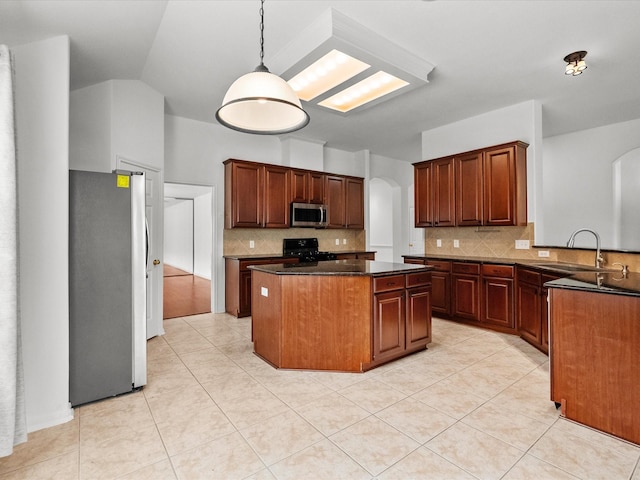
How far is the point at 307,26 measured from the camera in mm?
2760

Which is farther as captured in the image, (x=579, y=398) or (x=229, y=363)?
(x=229, y=363)

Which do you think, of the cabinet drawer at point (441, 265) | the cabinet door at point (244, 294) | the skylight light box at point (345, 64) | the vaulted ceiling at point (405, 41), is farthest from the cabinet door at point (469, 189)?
the cabinet door at point (244, 294)

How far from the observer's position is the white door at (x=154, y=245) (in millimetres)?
3926

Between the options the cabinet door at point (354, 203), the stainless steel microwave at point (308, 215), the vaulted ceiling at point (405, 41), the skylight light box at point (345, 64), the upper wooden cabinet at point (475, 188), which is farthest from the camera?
Answer: the cabinet door at point (354, 203)

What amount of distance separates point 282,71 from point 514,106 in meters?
3.31

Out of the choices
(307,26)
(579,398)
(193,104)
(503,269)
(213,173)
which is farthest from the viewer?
(213,173)

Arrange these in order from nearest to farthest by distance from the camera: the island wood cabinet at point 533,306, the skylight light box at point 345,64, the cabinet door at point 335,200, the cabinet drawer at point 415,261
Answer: the skylight light box at point 345,64 < the island wood cabinet at point 533,306 < the cabinet drawer at point 415,261 < the cabinet door at point 335,200

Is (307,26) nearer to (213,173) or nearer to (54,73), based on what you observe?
(54,73)

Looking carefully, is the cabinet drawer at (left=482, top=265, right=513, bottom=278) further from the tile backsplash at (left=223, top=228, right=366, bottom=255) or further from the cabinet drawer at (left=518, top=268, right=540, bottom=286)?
the tile backsplash at (left=223, top=228, right=366, bottom=255)

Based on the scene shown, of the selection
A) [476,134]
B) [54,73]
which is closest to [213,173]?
[54,73]

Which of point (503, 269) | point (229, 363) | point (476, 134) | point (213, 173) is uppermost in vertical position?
point (476, 134)

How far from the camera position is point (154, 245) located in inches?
162

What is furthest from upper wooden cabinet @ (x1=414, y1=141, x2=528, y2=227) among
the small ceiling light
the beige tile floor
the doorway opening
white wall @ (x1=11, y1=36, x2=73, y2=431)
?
white wall @ (x1=11, y1=36, x2=73, y2=431)

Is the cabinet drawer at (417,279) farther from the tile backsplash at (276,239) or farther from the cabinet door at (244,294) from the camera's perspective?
the tile backsplash at (276,239)
